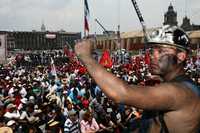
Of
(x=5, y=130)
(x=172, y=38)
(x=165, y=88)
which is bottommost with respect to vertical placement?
(x=5, y=130)

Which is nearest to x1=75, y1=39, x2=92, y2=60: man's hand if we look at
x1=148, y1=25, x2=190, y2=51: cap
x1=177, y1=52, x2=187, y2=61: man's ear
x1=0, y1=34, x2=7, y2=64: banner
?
x1=148, y1=25, x2=190, y2=51: cap

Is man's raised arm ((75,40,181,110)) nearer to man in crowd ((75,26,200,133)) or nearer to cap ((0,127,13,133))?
man in crowd ((75,26,200,133))

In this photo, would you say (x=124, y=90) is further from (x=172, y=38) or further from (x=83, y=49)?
(x=172, y=38)

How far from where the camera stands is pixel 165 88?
2.83 metres

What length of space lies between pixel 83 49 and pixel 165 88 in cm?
49

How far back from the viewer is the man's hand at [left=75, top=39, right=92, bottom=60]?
2799mm

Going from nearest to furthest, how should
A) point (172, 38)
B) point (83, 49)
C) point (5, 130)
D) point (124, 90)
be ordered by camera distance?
point (124, 90) < point (83, 49) < point (172, 38) < point (5, 130)

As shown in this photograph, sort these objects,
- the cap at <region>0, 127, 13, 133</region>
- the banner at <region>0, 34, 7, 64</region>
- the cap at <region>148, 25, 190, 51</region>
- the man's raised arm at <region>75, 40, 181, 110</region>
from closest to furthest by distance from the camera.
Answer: the man's raised arm at <region>75, 40, 181, 110</region> < the cap at <region>148, 25, 190, 51</region> < the cap at <region>0, 127, 13, 133</region> < the banner at <region>0, 34, 7, 64</region>

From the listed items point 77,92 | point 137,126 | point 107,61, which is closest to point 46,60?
point 107,61

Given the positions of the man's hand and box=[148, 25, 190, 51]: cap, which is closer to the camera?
the man's hand

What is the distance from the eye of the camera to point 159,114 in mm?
2990

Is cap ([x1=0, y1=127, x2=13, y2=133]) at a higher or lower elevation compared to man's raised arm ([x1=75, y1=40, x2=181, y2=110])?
lower

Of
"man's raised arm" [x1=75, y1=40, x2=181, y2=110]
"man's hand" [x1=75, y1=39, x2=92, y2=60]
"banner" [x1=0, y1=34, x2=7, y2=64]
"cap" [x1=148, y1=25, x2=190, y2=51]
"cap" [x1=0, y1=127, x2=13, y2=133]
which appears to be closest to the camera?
"man's raised arm" [x1=75, y1=40, x2=181, y2=110]

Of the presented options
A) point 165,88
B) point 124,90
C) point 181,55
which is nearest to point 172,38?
point 181,55
